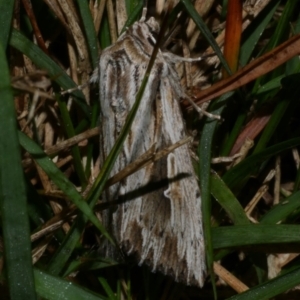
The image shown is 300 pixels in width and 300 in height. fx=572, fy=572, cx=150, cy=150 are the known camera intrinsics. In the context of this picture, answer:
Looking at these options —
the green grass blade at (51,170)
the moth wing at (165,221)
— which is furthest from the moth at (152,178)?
the green grass blade at (51,170)

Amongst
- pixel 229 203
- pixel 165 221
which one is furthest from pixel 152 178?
pixel 229 203

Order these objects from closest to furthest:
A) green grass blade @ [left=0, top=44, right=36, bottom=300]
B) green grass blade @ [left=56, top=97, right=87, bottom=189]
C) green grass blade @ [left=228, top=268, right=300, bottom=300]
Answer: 1. green grass blade @ [left=0, top=44, right=36, bottom=300]
2. green grass blade @ [left=228, top=268, right=300, bottom=300]
3. green grass blade @ [left=56, top=97, right=87, bottom=189]

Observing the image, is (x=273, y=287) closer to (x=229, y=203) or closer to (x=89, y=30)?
(x=229, y=203)

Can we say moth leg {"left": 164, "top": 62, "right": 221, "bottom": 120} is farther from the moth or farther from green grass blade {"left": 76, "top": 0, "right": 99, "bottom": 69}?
green grass blade {"left": 76, "top": 0, "right": 99, "bottom": 69}

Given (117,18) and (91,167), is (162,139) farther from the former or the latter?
(117,18)

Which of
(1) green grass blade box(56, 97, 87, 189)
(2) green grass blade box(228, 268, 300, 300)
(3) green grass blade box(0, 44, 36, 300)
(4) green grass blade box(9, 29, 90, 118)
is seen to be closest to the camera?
(3) green grass blade box(0, 44, 36, 300)

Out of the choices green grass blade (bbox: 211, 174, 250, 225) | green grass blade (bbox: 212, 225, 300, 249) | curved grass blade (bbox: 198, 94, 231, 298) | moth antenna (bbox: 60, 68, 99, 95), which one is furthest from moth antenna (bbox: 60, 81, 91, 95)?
green grass blade (bbox: 212, 225, 300, 249)
